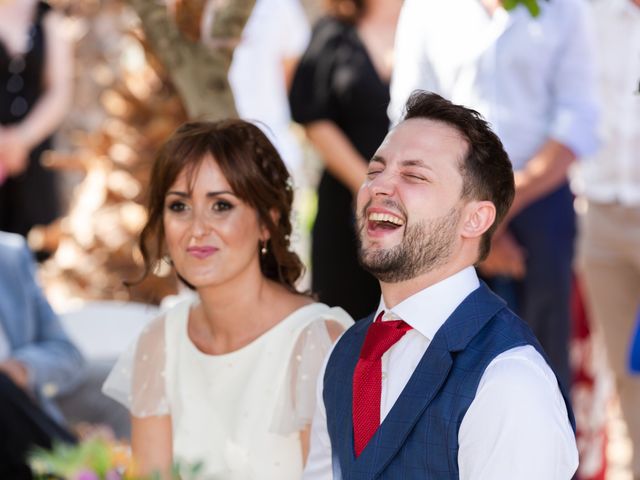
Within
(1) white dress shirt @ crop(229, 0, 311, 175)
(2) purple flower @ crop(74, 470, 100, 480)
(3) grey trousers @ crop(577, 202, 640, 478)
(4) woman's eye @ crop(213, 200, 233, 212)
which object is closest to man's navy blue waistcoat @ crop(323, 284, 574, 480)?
(2) purple flower @ crop(74, 470, 100, 480)

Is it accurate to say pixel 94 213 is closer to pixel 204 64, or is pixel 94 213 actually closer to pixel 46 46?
pixel 46 46

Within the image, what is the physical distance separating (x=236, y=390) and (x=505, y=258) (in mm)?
1267

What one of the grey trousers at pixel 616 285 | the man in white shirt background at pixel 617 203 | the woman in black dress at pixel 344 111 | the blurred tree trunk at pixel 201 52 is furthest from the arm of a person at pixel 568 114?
the blurred tree trunk at pixel 201 52

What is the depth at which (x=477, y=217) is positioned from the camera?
2717 mm

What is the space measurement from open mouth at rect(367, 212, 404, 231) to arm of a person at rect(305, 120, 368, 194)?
1.83m

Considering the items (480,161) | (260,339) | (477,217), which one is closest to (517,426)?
(477,217)

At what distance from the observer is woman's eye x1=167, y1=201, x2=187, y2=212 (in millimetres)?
3430

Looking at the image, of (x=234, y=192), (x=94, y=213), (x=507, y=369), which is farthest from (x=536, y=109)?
(x=94, y=213)

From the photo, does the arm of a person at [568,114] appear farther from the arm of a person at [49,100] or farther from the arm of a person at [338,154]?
the arm of a person at [49,100]

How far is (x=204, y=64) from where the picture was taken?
12.7ft

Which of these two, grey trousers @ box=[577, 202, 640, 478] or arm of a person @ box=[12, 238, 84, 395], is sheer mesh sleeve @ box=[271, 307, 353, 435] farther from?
grey trousers @ box=[577, 202, 640, 478]

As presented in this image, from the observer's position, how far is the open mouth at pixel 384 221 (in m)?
2.71

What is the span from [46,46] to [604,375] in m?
3.33

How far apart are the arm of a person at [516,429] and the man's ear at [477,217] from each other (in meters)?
0.34
